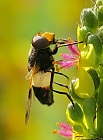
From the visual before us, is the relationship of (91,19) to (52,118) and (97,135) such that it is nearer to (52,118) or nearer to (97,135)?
(97,135)

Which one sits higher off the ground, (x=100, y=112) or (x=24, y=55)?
(x=24, y=55)

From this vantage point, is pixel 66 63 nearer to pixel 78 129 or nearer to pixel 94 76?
pixel 94 76

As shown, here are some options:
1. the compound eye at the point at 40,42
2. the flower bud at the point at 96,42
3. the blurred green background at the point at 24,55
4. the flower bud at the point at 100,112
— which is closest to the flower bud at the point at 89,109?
the flower bud at the point at 100,112

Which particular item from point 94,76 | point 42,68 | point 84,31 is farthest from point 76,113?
point 42,68

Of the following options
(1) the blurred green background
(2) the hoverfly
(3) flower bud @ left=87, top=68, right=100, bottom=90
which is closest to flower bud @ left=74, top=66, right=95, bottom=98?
(3) flower bud @ left=87, top=68, right=100, bottom=90

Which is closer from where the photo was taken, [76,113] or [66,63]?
[76,113]

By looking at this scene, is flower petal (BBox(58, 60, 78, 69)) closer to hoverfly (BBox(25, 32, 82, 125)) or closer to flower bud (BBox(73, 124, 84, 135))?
hoverfly (BBox(25, 32, 82, 125))

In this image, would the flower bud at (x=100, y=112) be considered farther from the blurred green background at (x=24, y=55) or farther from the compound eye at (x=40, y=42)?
the blurred green background at (x=24, y=55)
